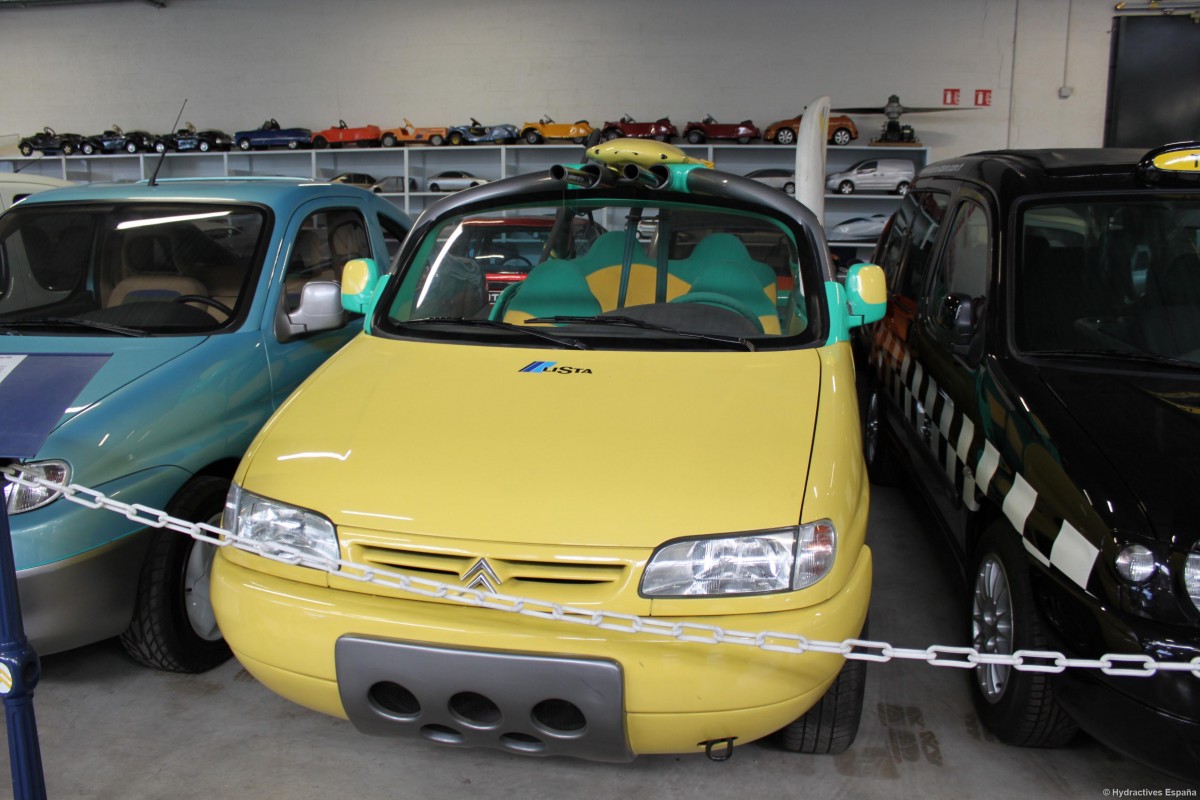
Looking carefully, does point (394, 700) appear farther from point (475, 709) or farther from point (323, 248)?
point (323, 248)

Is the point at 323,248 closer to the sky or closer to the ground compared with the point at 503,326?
closer to the sky

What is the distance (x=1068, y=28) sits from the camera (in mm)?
9445

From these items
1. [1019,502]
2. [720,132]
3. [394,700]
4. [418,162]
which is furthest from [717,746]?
[418,162]

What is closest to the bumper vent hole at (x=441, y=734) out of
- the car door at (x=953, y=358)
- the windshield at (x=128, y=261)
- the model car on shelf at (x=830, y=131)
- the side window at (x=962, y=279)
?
the car door at (x=953, y=358)

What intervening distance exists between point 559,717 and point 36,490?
1596 millimetres

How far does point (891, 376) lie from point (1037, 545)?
75.5 inches

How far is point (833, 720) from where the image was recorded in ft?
7.27


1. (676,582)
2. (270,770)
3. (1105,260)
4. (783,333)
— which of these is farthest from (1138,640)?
(270,770)

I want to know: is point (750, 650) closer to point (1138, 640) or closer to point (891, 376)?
point (1138, 640)

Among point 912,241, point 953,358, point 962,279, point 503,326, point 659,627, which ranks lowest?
point 659,627

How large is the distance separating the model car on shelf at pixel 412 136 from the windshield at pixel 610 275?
26.0 ft

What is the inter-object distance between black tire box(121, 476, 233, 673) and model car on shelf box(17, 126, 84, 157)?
442 inches

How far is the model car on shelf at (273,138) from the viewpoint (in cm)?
1090

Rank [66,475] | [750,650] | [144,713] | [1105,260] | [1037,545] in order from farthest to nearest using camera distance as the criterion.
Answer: [1105,260] → [144,713] → [66,475] → [1037,545] → [750,650]
